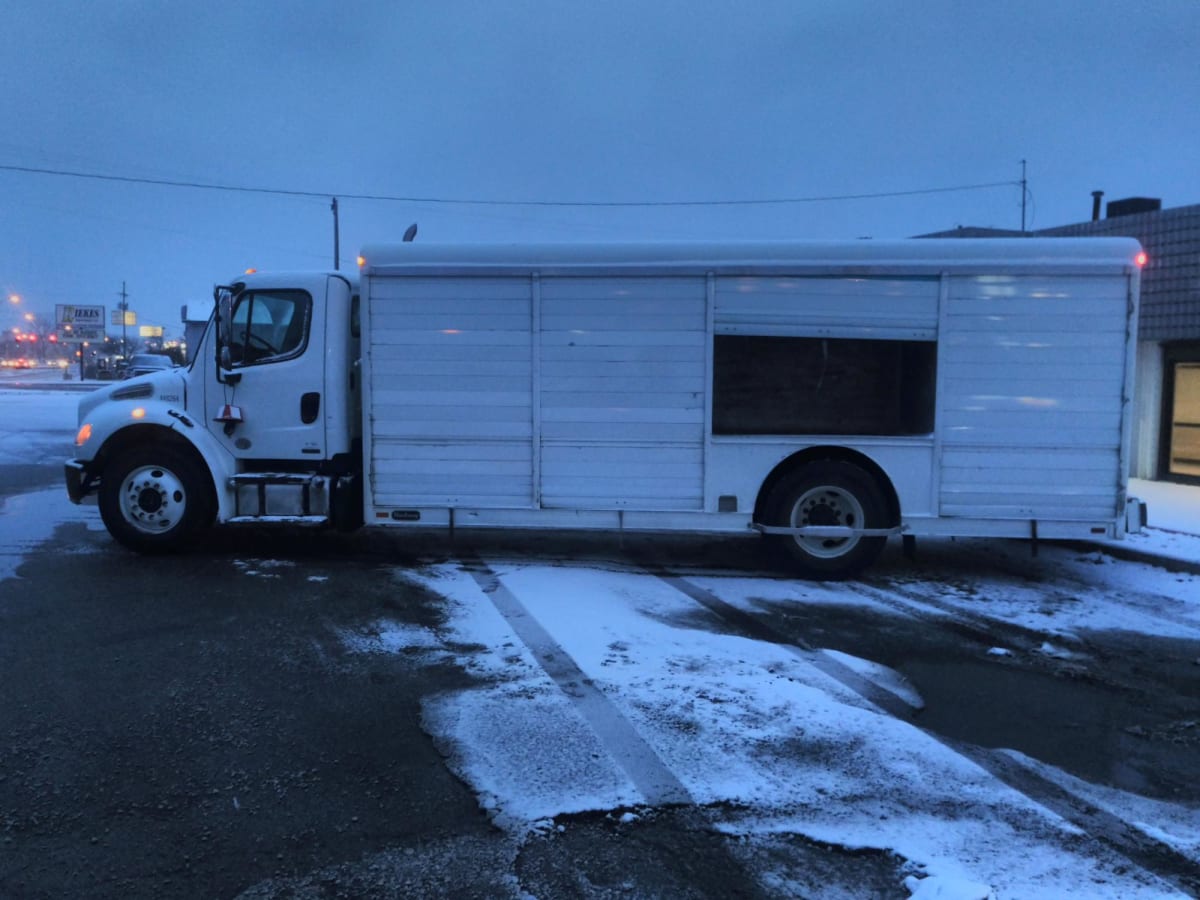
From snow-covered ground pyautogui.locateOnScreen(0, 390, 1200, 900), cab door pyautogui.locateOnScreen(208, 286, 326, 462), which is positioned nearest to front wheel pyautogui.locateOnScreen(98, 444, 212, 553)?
cab door pyautogui.locateOnScreen(208, 286, 326, 462)

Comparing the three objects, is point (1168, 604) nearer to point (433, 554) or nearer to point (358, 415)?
point (433, 554)

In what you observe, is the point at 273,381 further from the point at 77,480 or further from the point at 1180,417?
the point at 1180,417

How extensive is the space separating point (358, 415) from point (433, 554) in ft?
5.12

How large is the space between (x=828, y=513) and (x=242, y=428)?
5.54 m

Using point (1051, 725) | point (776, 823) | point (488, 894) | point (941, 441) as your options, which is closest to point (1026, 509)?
point (941, 441)

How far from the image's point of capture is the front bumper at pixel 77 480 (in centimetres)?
852

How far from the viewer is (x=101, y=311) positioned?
320ft

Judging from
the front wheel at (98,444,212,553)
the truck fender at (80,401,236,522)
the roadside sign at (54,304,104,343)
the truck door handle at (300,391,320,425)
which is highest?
the roadside sign at (54,304,104,343)

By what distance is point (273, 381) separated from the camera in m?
8.57

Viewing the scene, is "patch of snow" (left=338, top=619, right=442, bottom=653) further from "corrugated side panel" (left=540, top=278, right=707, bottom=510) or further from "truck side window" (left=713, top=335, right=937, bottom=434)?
"truck side window" (left=713, top=335, right=937, bottom=434)

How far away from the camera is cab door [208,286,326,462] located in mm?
8555

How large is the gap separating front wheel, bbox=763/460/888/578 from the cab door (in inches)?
172

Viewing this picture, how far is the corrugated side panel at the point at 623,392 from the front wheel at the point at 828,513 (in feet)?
2.60

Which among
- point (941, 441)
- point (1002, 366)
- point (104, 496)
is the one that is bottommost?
point (104, 496)
